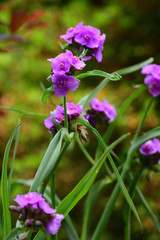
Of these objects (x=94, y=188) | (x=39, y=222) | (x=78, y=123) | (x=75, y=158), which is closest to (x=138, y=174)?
(x=94, y=188)

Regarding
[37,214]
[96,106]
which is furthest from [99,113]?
[37,214]

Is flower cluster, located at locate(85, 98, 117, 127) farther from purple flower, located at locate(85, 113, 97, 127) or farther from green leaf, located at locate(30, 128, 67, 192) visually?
green leaf, located at locate(30, 128, 67, 192)

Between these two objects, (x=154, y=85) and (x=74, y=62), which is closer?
(x=74, y=62)

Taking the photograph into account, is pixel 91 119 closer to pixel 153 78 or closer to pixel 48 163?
pixel 153 78

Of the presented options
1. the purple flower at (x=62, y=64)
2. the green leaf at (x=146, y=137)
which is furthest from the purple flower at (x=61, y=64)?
the green leaf at (x=146, y=137)

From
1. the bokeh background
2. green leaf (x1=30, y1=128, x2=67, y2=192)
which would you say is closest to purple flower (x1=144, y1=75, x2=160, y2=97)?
green leaf (x1=30, y1=128, x2=67, y2=192)

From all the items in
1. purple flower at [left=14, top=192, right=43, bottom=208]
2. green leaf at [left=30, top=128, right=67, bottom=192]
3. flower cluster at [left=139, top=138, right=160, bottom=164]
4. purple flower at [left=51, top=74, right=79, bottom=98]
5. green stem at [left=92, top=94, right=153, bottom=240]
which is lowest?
green stem at [left=92, top=94, right=153, bottom=240]
